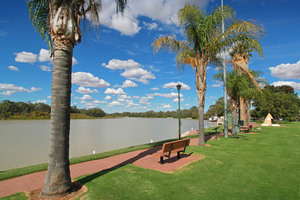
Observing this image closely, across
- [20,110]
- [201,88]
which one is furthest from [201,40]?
[20,110]

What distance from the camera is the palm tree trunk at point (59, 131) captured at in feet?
13.2

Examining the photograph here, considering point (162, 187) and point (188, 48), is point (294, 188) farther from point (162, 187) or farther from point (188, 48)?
point (188, 48)

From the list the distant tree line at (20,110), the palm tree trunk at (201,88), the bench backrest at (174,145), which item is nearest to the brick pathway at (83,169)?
the bench backrest at (174,145)

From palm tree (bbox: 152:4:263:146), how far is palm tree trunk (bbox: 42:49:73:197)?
715 cm

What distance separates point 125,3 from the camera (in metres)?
6.03

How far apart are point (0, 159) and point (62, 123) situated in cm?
1102

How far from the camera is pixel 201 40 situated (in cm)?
1036

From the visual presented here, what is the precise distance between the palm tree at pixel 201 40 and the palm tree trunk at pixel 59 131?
715 centimetres

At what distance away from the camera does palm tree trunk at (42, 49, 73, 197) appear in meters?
4.03

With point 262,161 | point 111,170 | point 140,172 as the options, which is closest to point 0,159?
point 111,170

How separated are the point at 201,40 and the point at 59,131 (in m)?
8.89

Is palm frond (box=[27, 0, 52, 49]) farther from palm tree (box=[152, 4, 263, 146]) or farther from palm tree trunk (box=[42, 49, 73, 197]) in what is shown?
palm tree (box=[152, 4, 263, 146])

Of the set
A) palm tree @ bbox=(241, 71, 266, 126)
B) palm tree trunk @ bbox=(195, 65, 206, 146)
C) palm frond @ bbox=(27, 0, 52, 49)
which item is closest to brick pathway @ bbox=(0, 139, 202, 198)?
palm tree trunk @ bbox=(195, 65, 206, 146)

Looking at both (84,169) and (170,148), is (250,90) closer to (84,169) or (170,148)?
(170,148)
